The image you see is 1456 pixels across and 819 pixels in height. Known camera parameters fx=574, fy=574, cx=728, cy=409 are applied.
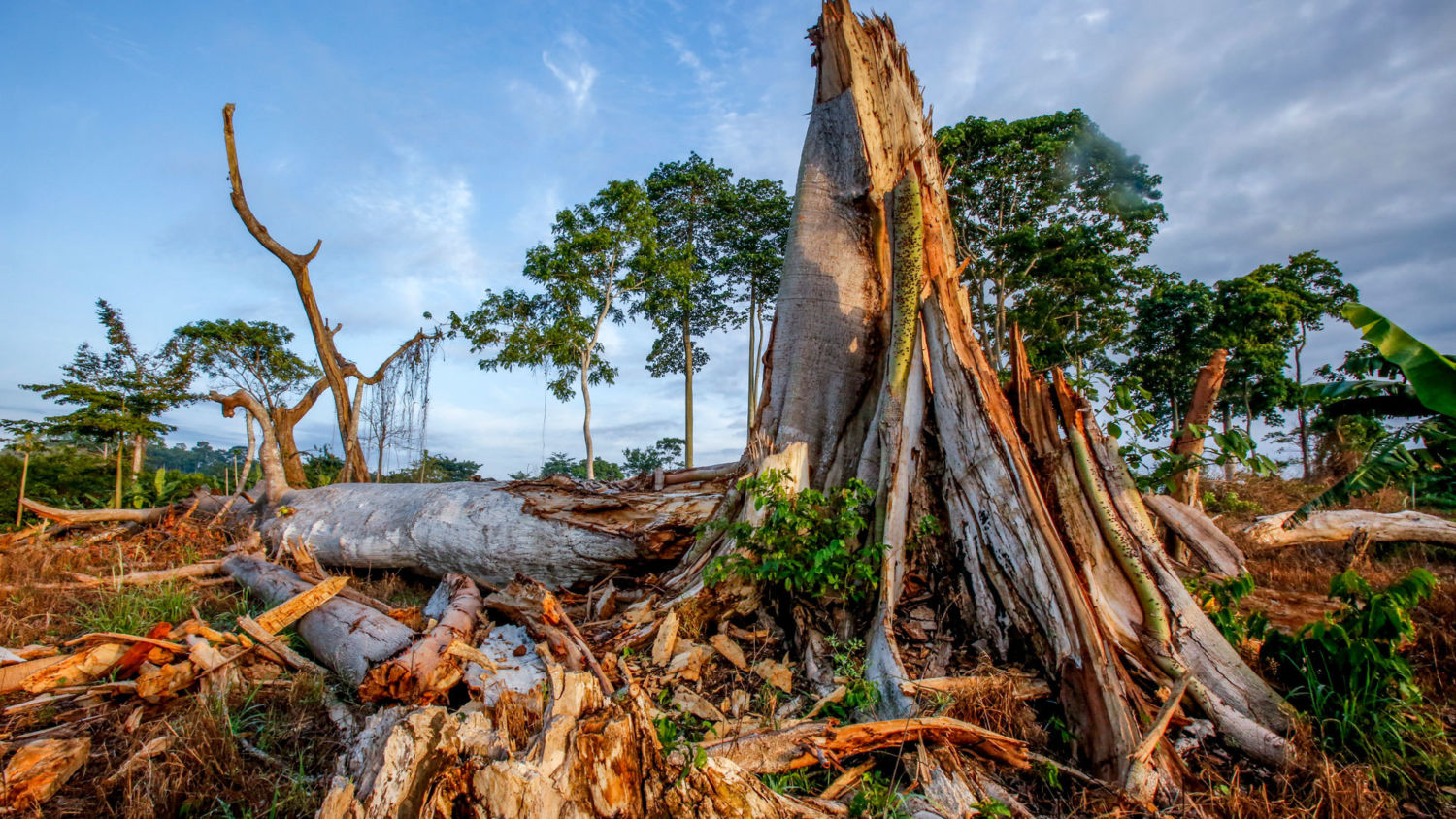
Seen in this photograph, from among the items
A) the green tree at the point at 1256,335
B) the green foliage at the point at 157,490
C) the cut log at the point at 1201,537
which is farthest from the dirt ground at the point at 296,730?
the green tree at the point at 1256,335

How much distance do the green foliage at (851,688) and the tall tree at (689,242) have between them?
56.6 feet

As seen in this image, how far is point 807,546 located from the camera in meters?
3.49

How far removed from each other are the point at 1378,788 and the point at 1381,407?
369 centimetres

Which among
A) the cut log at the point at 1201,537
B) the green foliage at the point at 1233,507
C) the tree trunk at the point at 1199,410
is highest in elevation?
the tree trunk at the point at 1199,410

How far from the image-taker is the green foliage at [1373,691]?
2379 mm

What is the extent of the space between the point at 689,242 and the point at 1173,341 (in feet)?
62.7

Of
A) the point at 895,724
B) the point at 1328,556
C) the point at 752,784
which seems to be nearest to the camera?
the point at 752,784

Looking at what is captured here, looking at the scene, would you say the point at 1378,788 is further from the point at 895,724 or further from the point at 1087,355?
the point at 1087,355

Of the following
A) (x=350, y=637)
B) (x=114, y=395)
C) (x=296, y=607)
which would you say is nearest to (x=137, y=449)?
(x=114, y=395)

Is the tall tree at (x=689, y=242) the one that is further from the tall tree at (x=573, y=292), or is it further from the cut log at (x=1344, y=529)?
the cut log at (x=1344, y=529)

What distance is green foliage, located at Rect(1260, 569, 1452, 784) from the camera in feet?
7.80

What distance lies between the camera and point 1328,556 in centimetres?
680

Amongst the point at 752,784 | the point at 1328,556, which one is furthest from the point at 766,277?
the point at 752,784

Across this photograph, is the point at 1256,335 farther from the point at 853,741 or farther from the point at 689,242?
the point at 853,741
